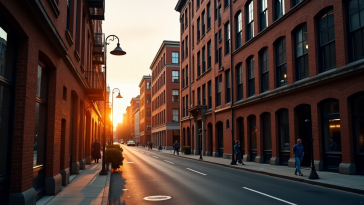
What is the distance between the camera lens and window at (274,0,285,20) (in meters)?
22.5

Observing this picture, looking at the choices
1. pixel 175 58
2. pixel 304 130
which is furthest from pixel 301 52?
pixel 175 58

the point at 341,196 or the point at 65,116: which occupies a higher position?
the point at 65,116

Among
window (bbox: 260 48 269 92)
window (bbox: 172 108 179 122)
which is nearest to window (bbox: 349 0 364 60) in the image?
window (bbox: 260 48 269 92)

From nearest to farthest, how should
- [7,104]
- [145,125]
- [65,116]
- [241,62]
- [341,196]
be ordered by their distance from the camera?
[7,104] < [341,196] < [65,116] < [241,62] < [145,125]

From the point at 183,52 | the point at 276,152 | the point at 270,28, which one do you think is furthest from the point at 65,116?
the point at 183,52

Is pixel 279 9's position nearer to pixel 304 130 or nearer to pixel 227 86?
pixel 304 130

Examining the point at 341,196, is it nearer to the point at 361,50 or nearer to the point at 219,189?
the point at 219,189

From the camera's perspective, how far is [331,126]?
17.5 metres

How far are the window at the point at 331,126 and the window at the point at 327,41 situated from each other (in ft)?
6.85

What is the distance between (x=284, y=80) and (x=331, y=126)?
5562mm

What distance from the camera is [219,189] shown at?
11883mm

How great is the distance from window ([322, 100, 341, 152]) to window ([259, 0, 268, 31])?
30.8 ft

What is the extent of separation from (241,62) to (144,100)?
68.6m

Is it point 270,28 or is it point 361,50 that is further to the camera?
point 270,28
